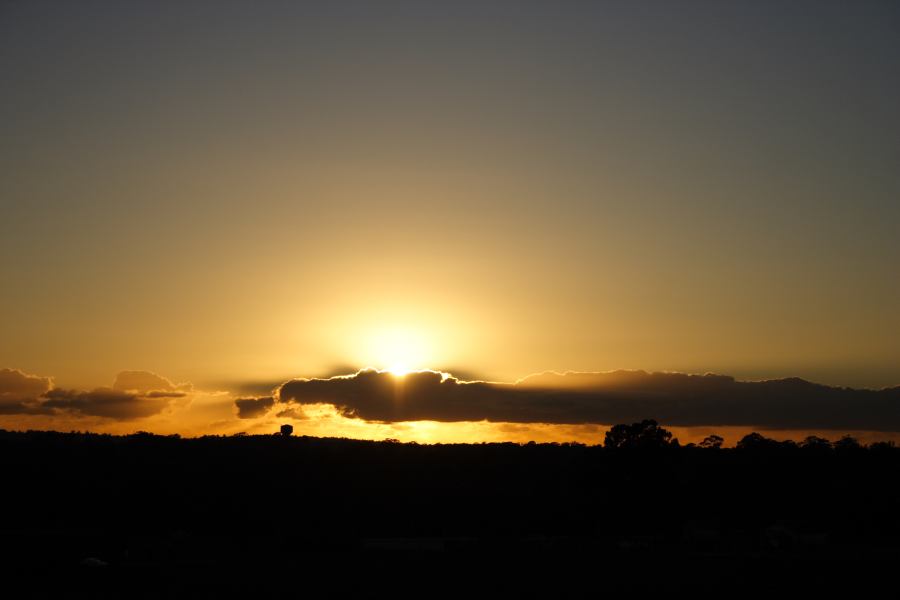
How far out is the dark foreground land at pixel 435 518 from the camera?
5394 centimetres

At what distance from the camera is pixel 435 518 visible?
96875mm

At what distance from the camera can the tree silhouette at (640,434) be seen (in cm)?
9244

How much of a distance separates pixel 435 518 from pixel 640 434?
21.8 metres

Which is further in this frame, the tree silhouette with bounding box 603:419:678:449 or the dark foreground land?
the tree silhouette with bounding box 603:419:678:449

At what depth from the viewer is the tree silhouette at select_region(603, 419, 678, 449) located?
303 ft

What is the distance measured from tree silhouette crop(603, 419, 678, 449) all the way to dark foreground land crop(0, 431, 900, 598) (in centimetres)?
59

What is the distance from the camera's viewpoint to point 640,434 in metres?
92.8

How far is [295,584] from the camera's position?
171 ft

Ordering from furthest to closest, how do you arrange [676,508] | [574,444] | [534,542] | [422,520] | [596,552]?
[574,444] < [422,520] < [676,508] < [534,542] < [596,552]

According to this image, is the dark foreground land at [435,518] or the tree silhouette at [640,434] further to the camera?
the tree silhouette at [640,434]

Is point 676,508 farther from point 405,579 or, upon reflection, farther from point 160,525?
point 160,525

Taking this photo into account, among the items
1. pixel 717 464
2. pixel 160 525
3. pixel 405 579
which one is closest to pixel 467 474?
pixel 717 464

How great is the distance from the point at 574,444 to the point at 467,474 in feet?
94.6

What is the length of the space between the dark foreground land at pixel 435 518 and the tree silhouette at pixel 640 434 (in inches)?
23.2
